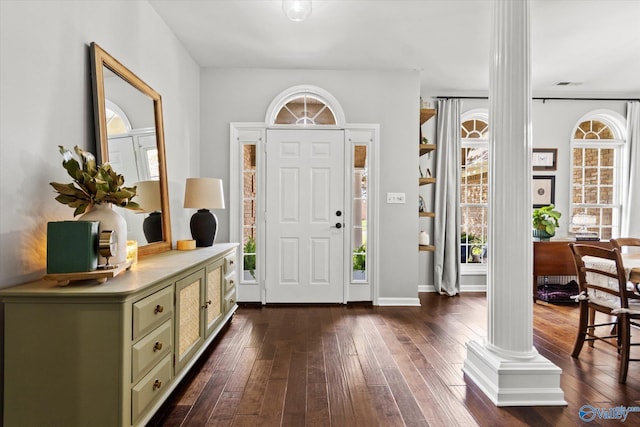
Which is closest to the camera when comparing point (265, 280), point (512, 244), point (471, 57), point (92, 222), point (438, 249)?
point (92, 222)

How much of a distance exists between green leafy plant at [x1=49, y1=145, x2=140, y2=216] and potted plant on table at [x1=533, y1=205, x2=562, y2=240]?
4.86 meters

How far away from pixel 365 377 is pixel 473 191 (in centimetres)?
376

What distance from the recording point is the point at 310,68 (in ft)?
Result: 14.1

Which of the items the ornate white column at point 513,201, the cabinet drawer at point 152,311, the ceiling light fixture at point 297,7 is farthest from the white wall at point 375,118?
the cabinet drawer at point 152,311

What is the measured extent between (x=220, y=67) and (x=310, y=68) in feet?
3.47

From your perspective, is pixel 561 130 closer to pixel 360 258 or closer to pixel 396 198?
pixel 396 198

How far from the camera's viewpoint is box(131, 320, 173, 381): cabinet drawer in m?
1.60

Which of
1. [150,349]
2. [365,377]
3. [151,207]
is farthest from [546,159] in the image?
[150,349]

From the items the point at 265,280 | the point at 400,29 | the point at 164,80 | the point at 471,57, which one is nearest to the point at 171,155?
the point at 164,80

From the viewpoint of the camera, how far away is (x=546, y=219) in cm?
481

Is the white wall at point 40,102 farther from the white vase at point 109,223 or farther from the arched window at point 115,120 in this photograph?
the white vase at point 109,223

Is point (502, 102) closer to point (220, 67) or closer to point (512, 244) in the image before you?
point (512, 244)

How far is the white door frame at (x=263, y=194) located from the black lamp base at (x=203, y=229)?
893 millimetres

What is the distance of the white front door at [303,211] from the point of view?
430 centimetres
